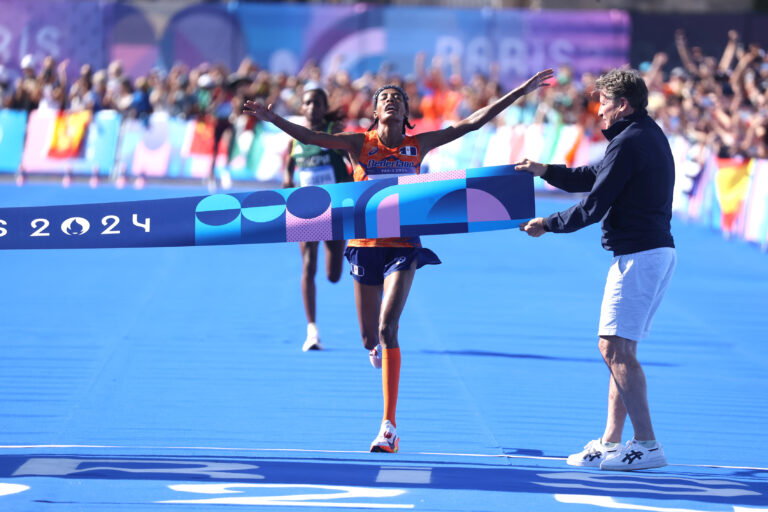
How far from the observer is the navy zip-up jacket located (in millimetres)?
5727

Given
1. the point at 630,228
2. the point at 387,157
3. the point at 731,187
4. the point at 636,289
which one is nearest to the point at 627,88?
the point at 630,228

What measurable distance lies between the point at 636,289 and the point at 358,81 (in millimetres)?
21521

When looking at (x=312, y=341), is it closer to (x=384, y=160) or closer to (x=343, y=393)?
(x=343, y=393)

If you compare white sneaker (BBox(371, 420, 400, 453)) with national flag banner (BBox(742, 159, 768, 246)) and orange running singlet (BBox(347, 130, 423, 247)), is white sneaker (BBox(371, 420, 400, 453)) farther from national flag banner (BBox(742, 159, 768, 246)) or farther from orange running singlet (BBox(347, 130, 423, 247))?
national flag banner (BBox(742, 159, 768, 246))

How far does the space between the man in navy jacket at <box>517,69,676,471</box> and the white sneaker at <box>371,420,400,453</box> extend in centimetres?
100

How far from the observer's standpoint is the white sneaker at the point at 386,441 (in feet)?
20.2

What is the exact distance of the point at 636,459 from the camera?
5.90m

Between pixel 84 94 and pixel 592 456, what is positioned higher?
pixel 84 94

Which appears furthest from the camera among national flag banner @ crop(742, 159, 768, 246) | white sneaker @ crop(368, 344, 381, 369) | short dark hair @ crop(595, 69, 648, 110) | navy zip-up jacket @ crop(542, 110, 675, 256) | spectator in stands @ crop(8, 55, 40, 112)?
spectator in stands @ crop(8, 55, 40, 112)

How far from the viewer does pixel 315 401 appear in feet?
24.5

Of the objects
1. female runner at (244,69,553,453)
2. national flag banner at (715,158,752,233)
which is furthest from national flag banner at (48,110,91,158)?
female runner at (244,69,553,453)

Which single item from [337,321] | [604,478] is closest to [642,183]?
[604,478]

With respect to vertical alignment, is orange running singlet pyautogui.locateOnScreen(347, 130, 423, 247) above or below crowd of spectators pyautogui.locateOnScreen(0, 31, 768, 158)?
below

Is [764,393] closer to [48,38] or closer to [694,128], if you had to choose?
[694,128]
